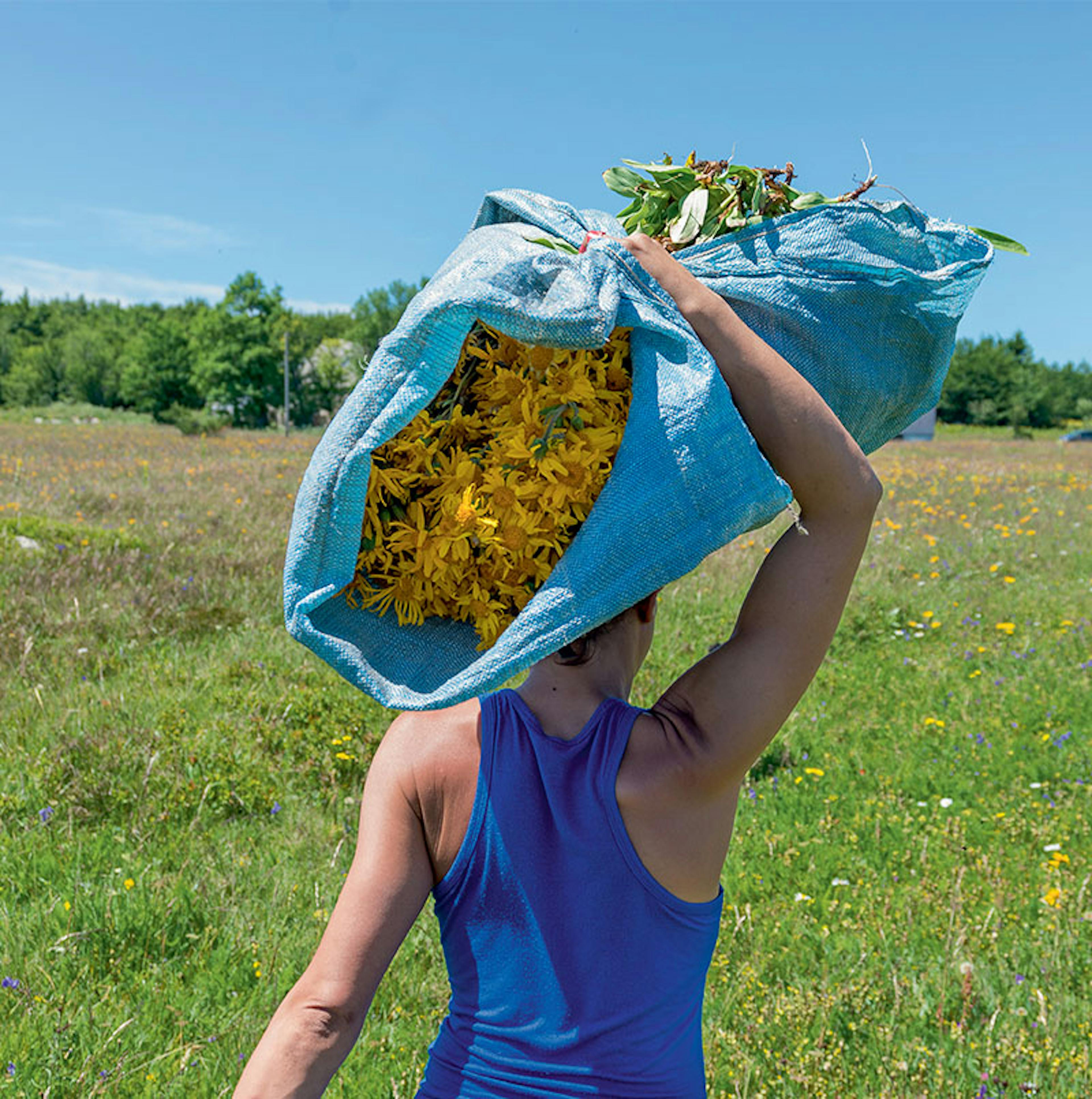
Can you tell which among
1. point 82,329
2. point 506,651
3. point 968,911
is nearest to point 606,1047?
point 506,651

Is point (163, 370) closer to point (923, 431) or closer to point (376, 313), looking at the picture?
point (376, 313)

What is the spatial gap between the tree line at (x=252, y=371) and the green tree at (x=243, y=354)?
0.09m

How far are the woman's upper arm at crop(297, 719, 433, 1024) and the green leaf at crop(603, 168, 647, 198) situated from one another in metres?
1.09

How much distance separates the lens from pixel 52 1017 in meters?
2.84

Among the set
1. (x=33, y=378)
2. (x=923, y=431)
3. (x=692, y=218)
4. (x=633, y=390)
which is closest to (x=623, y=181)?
(x=692, y=218)

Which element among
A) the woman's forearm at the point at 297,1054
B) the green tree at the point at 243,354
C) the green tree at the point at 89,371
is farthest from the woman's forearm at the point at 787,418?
the green tree at the point at 89,371

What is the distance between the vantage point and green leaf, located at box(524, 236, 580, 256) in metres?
1.36

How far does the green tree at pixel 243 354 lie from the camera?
→ 7900cm

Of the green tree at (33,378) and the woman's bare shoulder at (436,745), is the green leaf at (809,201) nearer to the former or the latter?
the woman's bare shoulder at (436,745)

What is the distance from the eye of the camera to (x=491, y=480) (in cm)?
139

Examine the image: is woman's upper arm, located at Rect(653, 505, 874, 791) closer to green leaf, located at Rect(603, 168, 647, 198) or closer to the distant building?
green leaf, located at Rect(603, 168, 647, 198)

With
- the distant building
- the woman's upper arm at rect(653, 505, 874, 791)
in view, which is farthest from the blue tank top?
the distant building

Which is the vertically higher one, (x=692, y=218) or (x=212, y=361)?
(x=212, y=361)

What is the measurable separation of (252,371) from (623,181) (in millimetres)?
82622
